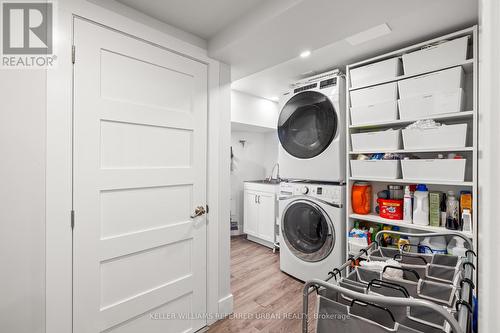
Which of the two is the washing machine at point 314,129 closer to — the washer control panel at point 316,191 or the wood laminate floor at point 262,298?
the washer control panel at point 316,191

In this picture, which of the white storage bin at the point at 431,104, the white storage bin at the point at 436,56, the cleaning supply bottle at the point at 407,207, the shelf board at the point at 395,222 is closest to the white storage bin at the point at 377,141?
the white storage bin at the point at 431,104

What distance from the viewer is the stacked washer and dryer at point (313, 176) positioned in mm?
2221

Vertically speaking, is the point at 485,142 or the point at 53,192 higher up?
the point at 485,142

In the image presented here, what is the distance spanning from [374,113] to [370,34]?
64 centimetres

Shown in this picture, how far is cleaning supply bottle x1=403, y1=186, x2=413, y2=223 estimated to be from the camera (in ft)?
6.32

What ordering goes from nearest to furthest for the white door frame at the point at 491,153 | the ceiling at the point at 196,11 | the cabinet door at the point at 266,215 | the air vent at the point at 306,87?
the white door frame at the point at 491,153 < the ceiling at the point at 196,11 < the air vent at the point at 306,87 < the cabinet door at the point at 266,215

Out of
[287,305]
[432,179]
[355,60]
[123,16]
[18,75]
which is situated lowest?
[287,305]

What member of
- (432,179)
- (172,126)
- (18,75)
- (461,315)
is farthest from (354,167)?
(18,75)

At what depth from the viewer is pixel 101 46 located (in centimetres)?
133

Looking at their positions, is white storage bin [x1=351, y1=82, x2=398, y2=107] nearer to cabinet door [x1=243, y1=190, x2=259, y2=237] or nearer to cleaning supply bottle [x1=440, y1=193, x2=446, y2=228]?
cleaning supply bottle [x1=440, y1=193, x2=446, y2=228]

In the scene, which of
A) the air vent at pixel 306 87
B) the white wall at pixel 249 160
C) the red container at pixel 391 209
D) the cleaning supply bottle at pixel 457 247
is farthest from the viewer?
the white wall at pixel 249 160

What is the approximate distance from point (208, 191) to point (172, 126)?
1.87 ft

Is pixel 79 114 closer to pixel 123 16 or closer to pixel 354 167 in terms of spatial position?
pixel 123 16

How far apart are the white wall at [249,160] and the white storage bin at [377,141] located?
2.27m
